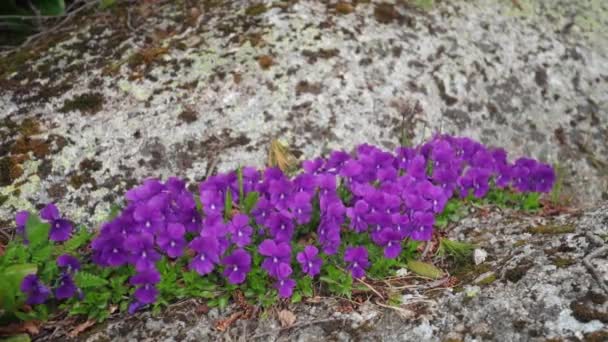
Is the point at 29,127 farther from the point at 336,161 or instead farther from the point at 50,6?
the point at 336,161

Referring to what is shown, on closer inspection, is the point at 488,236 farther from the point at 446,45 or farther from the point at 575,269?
the point at 446,45

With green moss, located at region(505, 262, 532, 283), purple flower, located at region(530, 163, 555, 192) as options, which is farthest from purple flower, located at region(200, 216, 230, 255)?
purple flower, located at region(530, 163, 555, 192)

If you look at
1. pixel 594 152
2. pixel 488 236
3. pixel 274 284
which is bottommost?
pixel 594 152

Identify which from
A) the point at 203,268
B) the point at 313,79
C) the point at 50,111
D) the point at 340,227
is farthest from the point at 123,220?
the point at 313,79

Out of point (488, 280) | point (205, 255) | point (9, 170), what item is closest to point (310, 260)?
point (205, 255)

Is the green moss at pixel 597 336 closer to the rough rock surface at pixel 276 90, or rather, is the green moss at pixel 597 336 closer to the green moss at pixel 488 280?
the green moss at pixel 488 280

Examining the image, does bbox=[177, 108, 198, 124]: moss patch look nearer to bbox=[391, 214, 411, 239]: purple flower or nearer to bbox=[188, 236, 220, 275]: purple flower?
bbox=[188, 236, 220, 275]: purple flower

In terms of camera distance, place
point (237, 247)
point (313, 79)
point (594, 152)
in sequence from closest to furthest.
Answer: point (237, 247) → point (313, 79) → point (594, 152)
